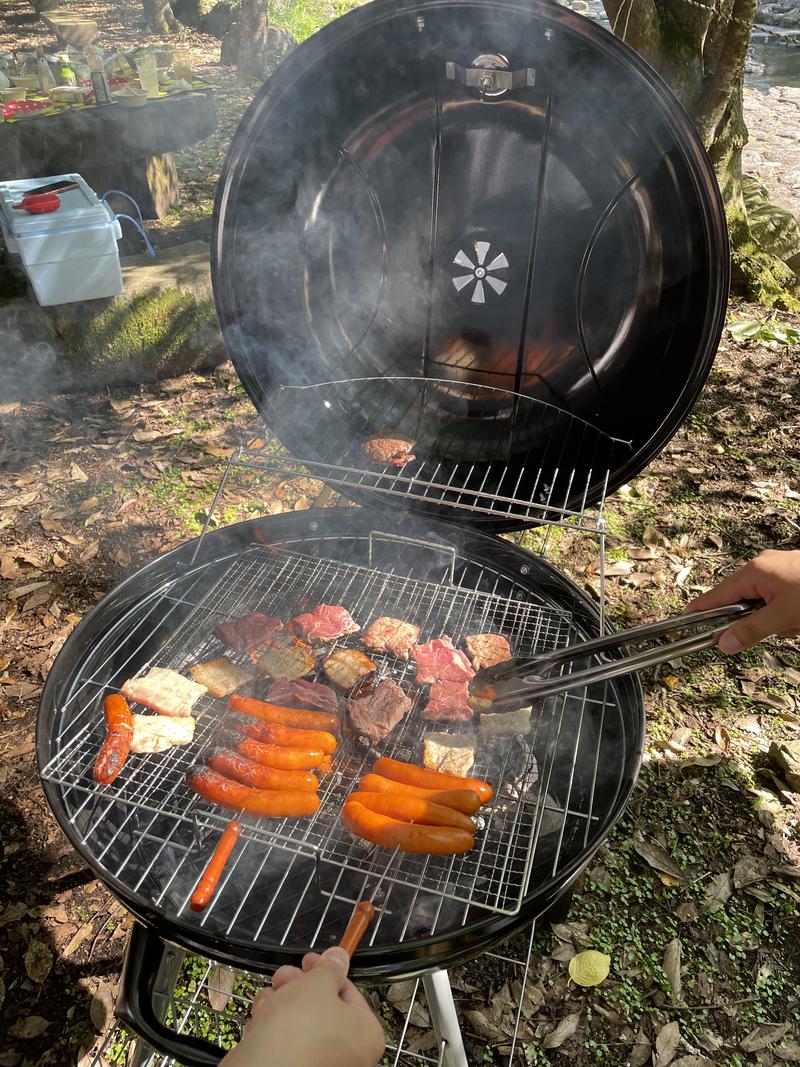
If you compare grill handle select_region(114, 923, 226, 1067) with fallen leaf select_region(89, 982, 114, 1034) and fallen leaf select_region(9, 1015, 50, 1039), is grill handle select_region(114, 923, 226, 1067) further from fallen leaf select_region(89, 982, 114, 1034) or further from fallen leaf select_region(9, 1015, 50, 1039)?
fallen leaf select_region(9, 1015, 50, 1039)

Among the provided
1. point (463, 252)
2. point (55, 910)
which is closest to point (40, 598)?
point (55, 910)

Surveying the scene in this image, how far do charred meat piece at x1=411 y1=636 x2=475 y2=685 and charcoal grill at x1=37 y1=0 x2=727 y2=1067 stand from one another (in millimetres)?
86

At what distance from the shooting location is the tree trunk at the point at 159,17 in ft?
53.9

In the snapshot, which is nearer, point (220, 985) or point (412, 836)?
point (412, 836)

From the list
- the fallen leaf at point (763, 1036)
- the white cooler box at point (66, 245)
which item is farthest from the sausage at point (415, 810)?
the white cooler box at point (66, 245)

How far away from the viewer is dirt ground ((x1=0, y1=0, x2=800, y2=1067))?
2.74 metres

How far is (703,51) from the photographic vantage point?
5.94 metres

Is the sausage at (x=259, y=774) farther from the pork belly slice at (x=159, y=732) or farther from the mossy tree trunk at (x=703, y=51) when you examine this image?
the mossy tree trunk at (x=703, y=51)

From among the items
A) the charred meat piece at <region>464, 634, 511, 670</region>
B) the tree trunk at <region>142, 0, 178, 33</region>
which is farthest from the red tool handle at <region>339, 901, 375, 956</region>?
the tree trunk at <region>142, 0, 178, 33</region>

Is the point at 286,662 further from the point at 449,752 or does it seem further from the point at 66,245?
the point at 66,245

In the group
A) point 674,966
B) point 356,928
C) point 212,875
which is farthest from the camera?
point 674,966

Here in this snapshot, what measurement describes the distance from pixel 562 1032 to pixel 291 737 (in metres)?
1.44

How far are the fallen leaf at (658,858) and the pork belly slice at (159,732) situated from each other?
1.96 metres

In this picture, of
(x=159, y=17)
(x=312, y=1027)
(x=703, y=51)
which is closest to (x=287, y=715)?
(x=312, y=1027)
